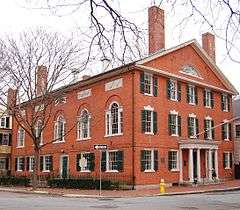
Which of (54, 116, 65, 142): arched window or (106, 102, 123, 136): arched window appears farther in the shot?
(54, 116, 65, 142): arched window

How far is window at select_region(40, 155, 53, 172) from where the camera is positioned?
Answer: 147ft

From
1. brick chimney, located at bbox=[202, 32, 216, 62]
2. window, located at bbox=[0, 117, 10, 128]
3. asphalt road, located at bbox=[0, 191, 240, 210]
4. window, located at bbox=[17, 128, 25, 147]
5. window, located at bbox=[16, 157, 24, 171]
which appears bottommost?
asphalt road, located at bbox=[0, 191, 240, 210]

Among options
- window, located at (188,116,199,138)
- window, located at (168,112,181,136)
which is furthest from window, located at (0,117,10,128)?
window, located at (168,112,181,136)

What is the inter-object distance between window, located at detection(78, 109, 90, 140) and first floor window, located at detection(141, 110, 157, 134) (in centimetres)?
655

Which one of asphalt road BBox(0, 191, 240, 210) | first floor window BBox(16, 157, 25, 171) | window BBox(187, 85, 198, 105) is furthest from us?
first floor window BBox(16, 157, 25, 171)

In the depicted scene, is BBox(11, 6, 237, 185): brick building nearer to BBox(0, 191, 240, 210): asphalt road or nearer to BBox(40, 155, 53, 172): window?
BBox(40, 155, 53, 172): window

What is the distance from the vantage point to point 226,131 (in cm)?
4444

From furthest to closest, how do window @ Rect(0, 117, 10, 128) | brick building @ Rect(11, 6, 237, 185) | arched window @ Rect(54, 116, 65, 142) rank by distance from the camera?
window @ Rect(0, 117, 10, 128) < arched window @ Rect(54, 116, 65, 142) < brick building @ Rect(11, 6, 237, 185)

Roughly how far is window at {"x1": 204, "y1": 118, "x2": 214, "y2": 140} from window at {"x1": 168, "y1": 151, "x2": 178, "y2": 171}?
17.3ft

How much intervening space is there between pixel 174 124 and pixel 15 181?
52.2ft

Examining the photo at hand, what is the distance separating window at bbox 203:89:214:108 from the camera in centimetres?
4223

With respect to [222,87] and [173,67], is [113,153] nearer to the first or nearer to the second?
[173,67]

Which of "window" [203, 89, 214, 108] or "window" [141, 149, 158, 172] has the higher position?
"window" [203, 89, 214, 108]

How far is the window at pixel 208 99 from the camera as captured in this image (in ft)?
139
